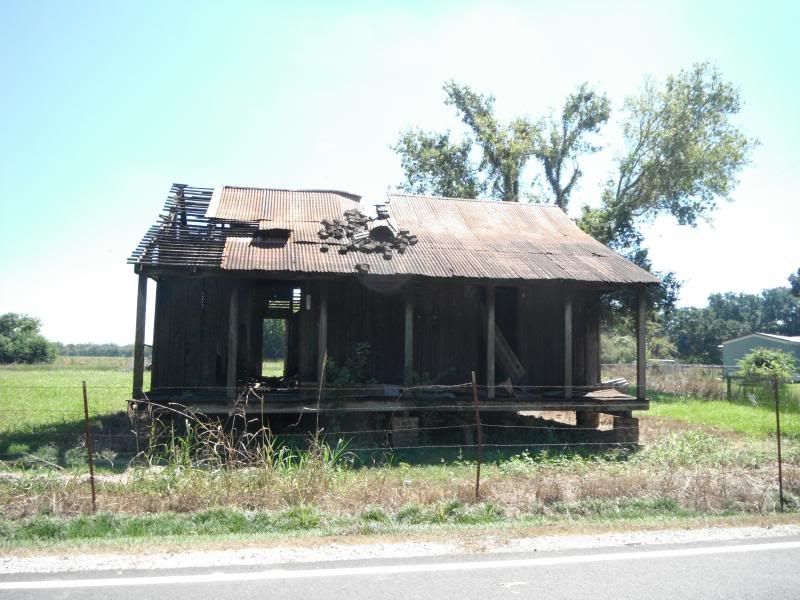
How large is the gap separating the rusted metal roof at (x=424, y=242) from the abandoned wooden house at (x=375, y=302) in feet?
0.18

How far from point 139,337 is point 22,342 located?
47542mm

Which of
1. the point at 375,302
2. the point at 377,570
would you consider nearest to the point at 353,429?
the point at 375,302

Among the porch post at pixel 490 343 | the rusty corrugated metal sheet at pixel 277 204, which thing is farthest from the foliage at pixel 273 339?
the porch post at pixel 490 343

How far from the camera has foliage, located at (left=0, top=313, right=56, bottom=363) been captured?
50938mm

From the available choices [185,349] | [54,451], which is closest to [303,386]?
[185,349]

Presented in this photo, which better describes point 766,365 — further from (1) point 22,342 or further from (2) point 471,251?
(1) point 22,342

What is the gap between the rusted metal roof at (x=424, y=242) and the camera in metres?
12.8

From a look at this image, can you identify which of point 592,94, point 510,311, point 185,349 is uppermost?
point 592,94

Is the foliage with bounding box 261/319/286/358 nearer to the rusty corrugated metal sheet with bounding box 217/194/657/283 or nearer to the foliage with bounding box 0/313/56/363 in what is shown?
the foliage with bounding box 0/313/56/363

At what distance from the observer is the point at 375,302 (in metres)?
14.6

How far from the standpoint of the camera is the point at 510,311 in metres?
15.9

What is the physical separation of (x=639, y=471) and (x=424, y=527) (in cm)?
421

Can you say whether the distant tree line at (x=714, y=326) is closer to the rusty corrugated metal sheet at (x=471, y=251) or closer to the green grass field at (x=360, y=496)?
the rusty corrugated metal sheet at (x=471, y=251)

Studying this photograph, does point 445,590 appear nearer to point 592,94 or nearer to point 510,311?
point 510,311
